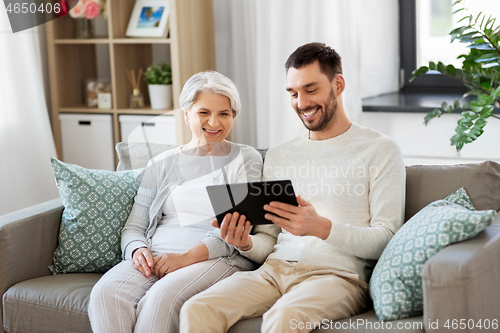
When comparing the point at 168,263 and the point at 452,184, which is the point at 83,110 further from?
the point at 452,184

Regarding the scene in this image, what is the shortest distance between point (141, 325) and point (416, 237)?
79 cm

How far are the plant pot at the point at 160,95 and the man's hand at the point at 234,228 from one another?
1.80 m

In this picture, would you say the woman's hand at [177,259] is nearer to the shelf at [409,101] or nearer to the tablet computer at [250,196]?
the tablet computer at [250,196]

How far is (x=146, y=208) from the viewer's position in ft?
6.39

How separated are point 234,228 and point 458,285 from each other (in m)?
0.62

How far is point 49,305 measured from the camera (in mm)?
1768

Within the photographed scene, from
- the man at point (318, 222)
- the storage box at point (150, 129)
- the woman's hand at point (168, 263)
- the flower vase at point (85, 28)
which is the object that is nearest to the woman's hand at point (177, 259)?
the woman's hand at point (168, 263)

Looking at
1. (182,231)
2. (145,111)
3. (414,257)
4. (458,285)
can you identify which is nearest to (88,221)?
(182,231)

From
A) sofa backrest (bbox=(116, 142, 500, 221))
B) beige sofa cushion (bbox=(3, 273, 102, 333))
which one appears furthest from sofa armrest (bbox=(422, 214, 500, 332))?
beige sofa cushion (bbox=(3, 273, 102, 333))

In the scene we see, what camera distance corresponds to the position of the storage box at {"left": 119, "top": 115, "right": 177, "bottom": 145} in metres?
2.34

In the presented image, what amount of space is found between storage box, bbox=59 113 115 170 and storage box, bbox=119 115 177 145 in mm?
112

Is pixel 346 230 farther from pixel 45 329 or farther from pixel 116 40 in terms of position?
pixel 116 40

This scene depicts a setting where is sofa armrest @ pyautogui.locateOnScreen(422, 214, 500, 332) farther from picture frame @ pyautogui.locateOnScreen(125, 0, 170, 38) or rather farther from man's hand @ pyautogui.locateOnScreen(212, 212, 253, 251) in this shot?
picture frame @ pyautogui.locateOnScreen(125, 0, 170, 38)

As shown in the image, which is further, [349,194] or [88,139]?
[88,139]
